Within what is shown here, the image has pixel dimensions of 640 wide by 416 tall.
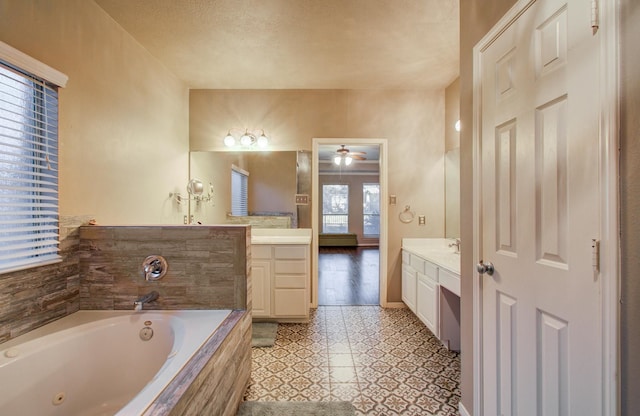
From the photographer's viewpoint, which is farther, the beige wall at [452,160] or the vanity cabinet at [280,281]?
the beige wall at [452,160]

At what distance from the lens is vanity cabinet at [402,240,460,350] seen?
224cm

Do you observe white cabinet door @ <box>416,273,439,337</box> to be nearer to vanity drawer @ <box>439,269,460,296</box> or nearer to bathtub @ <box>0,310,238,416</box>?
vanity drawer @ <box>439,269,460,296</box>

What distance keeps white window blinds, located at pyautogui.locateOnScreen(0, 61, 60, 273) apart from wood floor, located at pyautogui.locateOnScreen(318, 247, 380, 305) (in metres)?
2.70

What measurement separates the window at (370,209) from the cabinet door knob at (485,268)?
7.34m

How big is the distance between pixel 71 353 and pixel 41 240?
0.65 m

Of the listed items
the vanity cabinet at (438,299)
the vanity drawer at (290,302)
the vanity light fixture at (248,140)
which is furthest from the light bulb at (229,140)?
the vanity cabinet at (438,299)

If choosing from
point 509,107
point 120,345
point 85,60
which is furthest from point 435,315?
point 85,60

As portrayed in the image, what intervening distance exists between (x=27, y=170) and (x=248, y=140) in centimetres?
198

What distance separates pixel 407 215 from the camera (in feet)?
10.8

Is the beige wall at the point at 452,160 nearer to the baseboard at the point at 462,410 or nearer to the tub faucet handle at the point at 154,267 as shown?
the baseboard at the point at 462,410

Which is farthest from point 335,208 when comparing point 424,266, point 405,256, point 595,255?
point 595,255

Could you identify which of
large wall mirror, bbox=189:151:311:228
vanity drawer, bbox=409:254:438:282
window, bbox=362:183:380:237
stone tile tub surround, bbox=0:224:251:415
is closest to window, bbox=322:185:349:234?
window, bbox=362:183:380:237

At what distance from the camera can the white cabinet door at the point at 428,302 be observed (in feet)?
7.68

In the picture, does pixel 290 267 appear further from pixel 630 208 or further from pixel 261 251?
pixel 630 208
